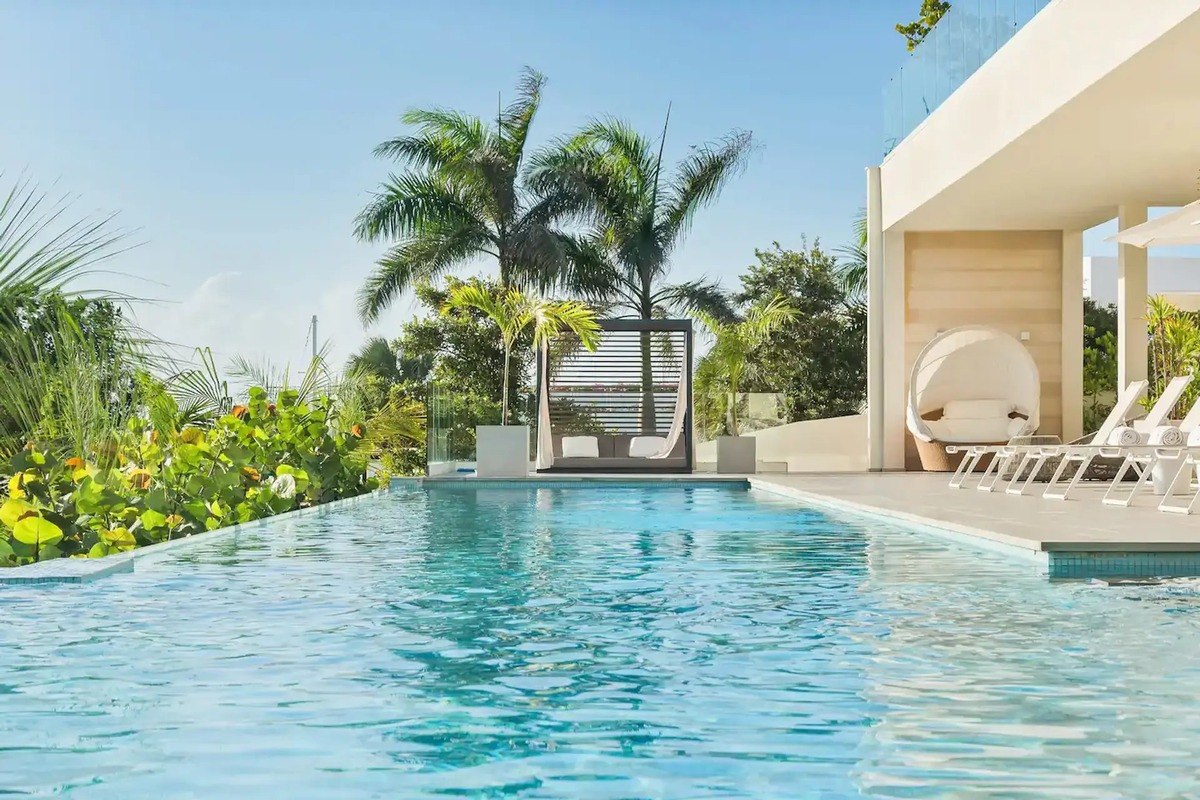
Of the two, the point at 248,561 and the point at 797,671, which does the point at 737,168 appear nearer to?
the point at 248,561

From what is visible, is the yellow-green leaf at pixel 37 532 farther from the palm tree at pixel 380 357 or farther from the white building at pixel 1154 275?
the white building at pixel 1154 275

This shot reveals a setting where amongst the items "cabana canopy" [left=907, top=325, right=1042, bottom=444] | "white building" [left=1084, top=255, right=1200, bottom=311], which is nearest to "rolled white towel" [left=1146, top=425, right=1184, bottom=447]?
"cabana canopy" [left=907, top=325, right=1042, bottom=444]

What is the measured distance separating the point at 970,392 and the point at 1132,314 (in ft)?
8.18

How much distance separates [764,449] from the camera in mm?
16953

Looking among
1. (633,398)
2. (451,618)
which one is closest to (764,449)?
(633,398)

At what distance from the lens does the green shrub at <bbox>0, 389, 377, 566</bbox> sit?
5734mm

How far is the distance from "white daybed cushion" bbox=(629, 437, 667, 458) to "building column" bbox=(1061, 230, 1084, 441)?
4.86 meters

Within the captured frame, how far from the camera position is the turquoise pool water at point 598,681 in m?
2.89

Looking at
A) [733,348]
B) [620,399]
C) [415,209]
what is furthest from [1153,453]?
[415,209]

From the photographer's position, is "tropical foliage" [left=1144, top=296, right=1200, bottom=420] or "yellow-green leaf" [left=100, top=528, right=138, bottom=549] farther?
"tropical foliage" [left=1144, top=296, right=1200, bottom=420]

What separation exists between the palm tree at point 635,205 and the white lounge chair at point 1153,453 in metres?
8.94

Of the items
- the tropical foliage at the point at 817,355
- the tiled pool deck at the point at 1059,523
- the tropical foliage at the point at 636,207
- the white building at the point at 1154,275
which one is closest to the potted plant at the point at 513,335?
the tropical foliage at the point at 636,207

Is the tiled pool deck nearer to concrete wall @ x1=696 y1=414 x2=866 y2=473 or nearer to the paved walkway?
the paved walkway

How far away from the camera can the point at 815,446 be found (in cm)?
1700
